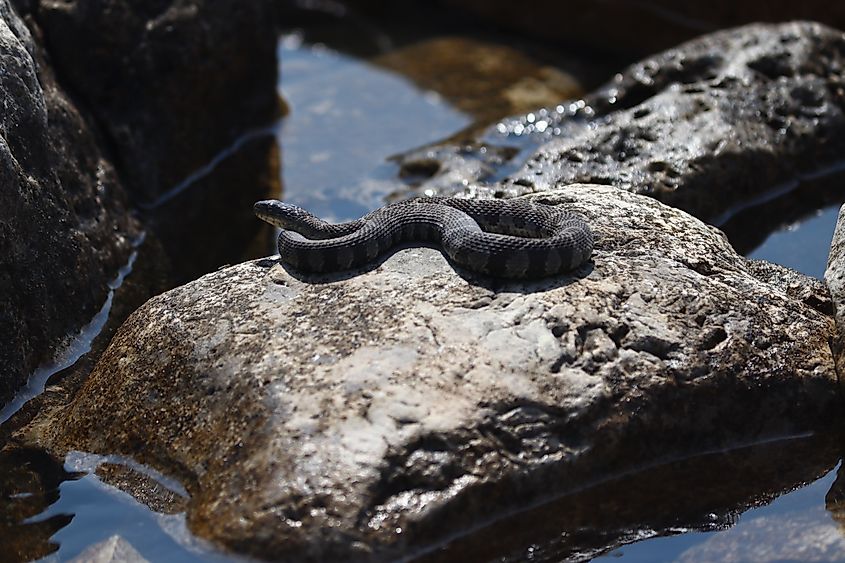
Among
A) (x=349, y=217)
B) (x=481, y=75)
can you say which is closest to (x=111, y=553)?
(x=349, y=217)

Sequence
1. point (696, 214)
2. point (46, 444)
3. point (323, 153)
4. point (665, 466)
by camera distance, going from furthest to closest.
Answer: point (323, 153) < point (696, 214) < point (46, 444) < point (665, 466)

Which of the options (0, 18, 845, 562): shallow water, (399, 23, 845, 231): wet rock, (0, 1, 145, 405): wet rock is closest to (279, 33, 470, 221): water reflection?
(0, 18, 845, 562): shallow water

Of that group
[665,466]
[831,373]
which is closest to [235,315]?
[665,466]

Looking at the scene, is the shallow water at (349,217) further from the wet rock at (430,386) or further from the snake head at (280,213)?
the snake head at (280,213)

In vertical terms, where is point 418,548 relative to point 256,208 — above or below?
below

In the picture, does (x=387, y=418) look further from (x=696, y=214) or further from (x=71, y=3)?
(x=71, y=3)

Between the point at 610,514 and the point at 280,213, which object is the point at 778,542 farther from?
the point at 280,213

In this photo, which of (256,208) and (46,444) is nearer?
(46,444)
